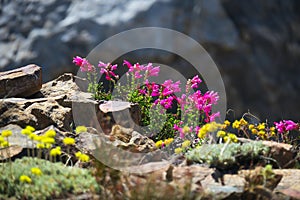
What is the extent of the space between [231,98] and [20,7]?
3.10 meters

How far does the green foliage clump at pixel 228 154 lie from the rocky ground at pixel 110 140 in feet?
0.22

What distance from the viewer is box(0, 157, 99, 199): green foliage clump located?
8.93ft

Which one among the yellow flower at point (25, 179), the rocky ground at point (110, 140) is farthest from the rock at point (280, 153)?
the yellow flower at point (25, 179)

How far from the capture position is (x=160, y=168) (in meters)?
3.14

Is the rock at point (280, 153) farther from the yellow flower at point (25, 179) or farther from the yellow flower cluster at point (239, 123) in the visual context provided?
the yellow flower at point (25, 179)

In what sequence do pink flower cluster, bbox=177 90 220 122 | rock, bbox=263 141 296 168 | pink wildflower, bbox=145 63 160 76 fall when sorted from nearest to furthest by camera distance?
rock, bbox=263 141 296 168 < pink flower cluster, bbox=177 90 220 122 < pink wildflower, bbox=145 63 160 76

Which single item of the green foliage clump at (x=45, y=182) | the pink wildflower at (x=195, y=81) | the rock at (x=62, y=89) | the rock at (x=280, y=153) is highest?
the pink wildflower at (x=195, y=81)

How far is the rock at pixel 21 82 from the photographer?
4969 mm

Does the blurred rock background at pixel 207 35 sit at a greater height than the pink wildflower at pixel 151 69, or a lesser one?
greater

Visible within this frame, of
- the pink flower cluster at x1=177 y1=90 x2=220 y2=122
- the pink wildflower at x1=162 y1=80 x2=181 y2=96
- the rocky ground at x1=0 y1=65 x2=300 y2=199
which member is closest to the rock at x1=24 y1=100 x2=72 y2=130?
the rocky ground at x1=0 y1=65 x2=300 y2=199

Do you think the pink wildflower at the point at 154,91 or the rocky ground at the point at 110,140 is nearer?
the rocky ground at the point at 110,140

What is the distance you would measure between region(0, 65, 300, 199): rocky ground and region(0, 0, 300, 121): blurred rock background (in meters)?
0.90

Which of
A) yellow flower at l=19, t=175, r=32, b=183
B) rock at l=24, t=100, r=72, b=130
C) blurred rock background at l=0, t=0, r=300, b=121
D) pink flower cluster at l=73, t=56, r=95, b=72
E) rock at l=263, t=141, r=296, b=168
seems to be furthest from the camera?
blurred rock background at l=0, t=0, r=300, b=121

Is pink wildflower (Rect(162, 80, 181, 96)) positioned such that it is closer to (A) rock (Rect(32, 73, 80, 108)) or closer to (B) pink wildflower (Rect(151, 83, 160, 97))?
(B) pink wildflower (Rect(151, 83, 160, 97))
